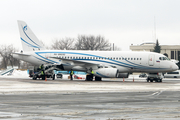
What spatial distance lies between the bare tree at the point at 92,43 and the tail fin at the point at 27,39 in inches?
2443

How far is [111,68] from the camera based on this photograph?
1502 inches

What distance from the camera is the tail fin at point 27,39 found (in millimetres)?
44938

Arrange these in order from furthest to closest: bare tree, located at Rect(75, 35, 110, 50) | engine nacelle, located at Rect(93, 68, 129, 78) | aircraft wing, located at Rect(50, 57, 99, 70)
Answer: bare tree, located at Rect(75, 35, 110, 50)
aircraft wing, located at Rect(50, 57, 99, 70)
engine nacelle, located at Rect(93, 68, 129, 78)

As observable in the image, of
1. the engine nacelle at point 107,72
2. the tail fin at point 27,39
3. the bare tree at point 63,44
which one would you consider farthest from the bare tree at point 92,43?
the engine nacelle at point 107,72

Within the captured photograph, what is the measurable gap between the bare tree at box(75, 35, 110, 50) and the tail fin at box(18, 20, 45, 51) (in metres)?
62.1

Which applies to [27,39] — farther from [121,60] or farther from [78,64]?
A: [121,60]

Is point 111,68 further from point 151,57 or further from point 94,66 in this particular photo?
point 151,57

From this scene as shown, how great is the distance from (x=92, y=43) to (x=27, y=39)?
63426mm

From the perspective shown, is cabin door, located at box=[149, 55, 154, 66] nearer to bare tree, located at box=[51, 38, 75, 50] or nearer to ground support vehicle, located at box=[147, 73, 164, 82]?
ground support vehicle, located at box=[147, 73, 164, 82]

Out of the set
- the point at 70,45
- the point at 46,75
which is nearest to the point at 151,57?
the point at 46,75

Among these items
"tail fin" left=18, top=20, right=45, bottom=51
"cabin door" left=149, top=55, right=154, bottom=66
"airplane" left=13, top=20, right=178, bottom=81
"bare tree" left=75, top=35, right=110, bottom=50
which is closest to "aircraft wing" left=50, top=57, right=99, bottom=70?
"airplane" left=13, top=20, right=178, bottom=81

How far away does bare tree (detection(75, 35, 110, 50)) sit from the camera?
354ft

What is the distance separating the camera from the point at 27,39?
4531 cm

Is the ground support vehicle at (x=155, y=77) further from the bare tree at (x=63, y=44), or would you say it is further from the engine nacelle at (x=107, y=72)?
the bare tree at (x=63, y=44)
